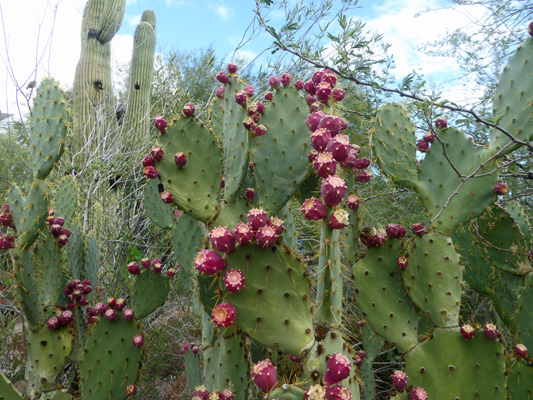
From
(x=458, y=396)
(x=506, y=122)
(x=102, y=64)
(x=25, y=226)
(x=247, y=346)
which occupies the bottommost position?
(x=458, y=396)

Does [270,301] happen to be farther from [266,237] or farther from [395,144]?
[395,144]

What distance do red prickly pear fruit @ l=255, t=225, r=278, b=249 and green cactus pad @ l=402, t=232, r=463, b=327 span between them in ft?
3.02

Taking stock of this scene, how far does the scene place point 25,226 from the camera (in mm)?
1850

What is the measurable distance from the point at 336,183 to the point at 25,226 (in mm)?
1711

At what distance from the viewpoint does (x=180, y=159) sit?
172 centimetres

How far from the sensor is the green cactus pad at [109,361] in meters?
1.78

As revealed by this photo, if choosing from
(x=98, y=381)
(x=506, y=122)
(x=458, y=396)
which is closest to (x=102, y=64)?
(x=98, y=381)

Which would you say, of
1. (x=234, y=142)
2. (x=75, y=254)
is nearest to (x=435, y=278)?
(x=234, y=142)

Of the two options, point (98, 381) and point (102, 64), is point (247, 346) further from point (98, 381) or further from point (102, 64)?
point (102, 64)

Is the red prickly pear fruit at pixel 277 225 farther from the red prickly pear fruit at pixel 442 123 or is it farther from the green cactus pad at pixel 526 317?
the green cactus pad at pixel 526 317

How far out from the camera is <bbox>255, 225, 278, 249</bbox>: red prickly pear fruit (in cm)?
100

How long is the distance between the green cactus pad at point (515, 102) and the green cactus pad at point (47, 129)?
7.64 ft

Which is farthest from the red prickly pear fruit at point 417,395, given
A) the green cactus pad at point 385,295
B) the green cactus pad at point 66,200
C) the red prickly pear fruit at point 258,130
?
the green cactus pad at point 66,200

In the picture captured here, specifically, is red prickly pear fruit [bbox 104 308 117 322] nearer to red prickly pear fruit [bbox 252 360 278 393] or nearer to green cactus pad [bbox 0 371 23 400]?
green cactus pad [bbox 0 371 23 400]
